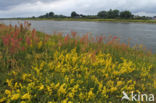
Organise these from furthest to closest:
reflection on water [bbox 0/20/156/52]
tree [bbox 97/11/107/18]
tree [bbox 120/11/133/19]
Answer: tree [bbox 97/11/107/18] < tree [bbox 120/11/133/19] < reflection on water [bbox 0/20/156/52]

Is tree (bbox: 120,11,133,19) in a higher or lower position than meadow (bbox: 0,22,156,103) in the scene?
higher

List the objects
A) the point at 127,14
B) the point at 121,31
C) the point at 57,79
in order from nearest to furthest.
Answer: the point at 57,79, the point at 121,31, the point at 127,14

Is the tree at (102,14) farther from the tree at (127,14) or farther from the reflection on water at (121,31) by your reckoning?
the reflection on water at (121,31)

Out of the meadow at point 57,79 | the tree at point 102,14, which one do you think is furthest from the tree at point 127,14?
the meadow at point 57,79

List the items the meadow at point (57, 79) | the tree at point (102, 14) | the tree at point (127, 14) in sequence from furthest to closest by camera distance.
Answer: the tree at point (102, 14), the tree at point (127, 14), the meadow at point (57, 79)

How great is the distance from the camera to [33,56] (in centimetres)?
381

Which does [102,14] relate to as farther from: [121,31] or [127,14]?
[121,31]

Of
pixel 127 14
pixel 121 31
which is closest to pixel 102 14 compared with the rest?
pixel 127 14

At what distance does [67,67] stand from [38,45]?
1513 mm

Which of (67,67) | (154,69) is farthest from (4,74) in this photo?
(154,69)

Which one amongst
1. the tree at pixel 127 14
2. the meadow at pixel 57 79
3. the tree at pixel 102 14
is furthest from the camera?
Result: the tree at pixel 102 14

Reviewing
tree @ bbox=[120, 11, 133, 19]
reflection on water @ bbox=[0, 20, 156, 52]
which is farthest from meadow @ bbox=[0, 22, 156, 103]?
tree @ bbox=[120, 11, 133, 19]

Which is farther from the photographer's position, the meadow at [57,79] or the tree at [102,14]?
the tree at [102,14]

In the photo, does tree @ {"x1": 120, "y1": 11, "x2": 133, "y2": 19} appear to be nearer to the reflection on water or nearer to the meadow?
the reflection on water
